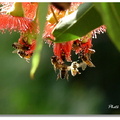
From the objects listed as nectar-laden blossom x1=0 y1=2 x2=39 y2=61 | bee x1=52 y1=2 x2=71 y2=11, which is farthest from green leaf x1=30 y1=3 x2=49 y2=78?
nectar-laden blossom x1=0 y1=2 x2=39 y2=61

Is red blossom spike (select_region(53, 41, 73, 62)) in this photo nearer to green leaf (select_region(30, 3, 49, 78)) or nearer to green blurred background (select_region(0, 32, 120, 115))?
green leaf (select_region(30, 3, 49, 78))

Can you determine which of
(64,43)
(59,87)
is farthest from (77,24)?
(59,87)

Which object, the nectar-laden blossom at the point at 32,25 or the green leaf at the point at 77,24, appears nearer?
the green leaf at the point at 77,24

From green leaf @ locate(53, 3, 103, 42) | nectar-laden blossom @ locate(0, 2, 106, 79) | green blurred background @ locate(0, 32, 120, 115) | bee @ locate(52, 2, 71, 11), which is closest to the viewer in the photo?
bee @ locate(52, 2, 71, 11)

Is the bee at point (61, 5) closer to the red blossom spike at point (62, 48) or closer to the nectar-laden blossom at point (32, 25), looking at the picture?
the nectar-laden blossom at point (32, 25)

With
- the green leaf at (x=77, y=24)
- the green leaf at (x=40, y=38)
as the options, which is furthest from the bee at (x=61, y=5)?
the green leaf at (x=77, y=24)

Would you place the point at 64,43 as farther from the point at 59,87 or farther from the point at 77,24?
the point at 59,87
